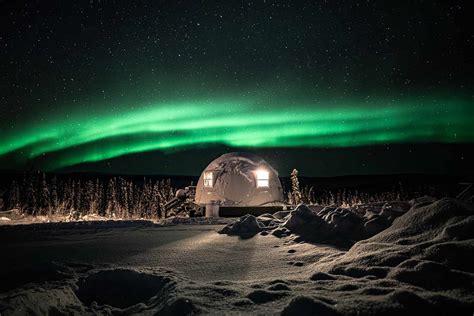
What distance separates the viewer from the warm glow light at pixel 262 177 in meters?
19.5

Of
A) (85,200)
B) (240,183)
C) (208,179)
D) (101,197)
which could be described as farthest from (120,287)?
(101,197)

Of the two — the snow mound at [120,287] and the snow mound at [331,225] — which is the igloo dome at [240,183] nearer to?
the snow mound at [331,225]

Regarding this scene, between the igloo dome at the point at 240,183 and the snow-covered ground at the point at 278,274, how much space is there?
12941 mm

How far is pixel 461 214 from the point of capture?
388 cm

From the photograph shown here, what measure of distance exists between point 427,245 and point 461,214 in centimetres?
90

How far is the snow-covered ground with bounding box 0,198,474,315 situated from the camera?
254cm

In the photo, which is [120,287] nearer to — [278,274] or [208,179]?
[278,274]

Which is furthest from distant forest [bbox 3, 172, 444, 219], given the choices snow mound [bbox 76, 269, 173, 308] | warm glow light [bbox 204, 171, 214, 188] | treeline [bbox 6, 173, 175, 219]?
snow mound [bbox 76, 269, 173, 308]

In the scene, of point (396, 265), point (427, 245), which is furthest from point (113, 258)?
point (427, 245)

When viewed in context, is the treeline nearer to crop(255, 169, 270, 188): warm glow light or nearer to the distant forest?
the distant forest

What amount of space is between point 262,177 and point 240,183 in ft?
5.71

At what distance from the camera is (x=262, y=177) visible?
1975cm

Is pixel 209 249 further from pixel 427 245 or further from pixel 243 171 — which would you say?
pixel 243 171

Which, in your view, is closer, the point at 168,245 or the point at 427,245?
the point at 427,245
